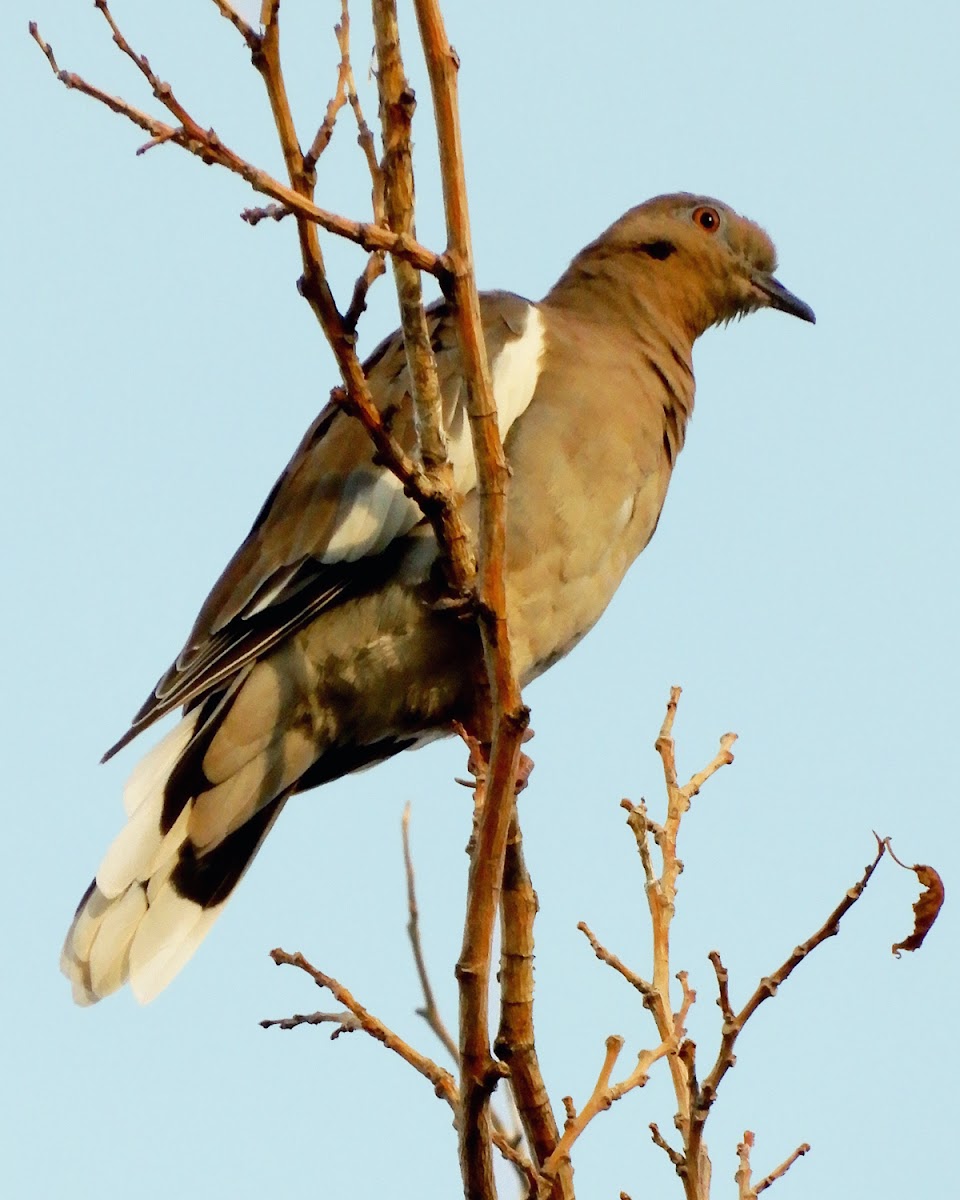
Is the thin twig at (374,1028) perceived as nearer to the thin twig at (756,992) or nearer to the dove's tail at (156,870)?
the thin twig at (756,992)

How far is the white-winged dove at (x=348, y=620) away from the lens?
12.0ft

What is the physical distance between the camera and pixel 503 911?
2.82m

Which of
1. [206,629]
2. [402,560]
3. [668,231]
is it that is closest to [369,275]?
[402,560]

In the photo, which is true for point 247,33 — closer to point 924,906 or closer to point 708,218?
point 924,906

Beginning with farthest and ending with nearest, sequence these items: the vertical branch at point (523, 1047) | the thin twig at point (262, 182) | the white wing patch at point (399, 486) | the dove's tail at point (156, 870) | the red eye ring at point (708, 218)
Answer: the red eye ring at point (708, 218) < the dove's tail at point (156, 870) < the white wing patch at point (399, 486) < the vertical branch at point (523, 1047) < the thin twig at point (262, 182)

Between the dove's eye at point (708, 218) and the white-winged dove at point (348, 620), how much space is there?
1.10m

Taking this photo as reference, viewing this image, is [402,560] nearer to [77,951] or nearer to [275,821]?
[275,821]

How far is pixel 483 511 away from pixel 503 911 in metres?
0.77

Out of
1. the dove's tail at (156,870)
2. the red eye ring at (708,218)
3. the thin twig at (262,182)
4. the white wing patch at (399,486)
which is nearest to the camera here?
the thin twig at (262,182)

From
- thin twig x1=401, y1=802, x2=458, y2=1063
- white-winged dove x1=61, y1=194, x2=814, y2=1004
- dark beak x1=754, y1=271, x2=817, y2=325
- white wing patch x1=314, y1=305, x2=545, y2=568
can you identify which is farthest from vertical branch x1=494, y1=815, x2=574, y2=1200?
dark beak x1=754, y1=271, x2=817, y2=325

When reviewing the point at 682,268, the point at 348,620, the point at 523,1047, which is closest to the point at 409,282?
the point at 523,1047

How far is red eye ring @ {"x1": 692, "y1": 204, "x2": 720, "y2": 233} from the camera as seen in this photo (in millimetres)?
4984

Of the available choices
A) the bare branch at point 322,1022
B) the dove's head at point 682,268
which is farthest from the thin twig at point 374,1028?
the dove's head at point 682,268

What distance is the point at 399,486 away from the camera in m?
3.63
